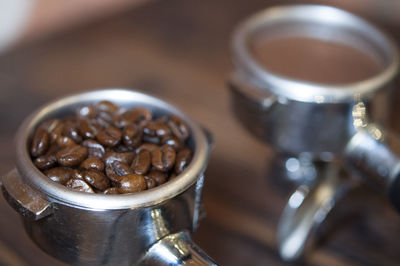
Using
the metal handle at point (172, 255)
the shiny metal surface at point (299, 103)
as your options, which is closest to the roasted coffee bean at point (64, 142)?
the metal handle at point (172, 255)

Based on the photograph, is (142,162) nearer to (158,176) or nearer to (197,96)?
(158,176)

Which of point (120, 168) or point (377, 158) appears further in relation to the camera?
point (377, 158)

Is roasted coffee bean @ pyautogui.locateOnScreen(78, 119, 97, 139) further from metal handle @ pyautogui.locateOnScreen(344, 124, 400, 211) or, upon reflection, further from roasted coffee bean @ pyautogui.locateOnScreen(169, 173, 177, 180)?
metal handle @ pyautogui.locateOnScreen(344, 124, 400, 211)

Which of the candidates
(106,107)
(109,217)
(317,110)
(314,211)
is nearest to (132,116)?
(106,107)

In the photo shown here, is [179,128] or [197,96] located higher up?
[179,128]

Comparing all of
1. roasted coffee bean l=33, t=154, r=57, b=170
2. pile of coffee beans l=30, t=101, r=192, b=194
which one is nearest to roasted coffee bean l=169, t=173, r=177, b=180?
pile of coffee beans l=30, t=101, r=192, b=194

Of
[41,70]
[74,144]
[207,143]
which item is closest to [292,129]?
[207,143]
